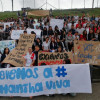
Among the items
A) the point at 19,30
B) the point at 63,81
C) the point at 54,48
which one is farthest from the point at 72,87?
the point at 19,30

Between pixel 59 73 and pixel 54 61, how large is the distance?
0.76 m

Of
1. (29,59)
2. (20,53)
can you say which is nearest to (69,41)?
(20,53)

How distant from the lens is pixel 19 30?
1027cm

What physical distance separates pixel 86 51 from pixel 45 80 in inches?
89.3

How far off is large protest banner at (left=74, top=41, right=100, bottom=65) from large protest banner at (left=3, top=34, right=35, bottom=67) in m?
2.20

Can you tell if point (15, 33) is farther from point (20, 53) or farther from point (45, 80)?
point (45, 80)

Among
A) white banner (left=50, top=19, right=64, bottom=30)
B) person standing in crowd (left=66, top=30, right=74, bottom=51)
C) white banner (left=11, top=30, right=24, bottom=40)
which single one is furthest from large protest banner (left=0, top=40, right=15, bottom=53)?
white banner (left=50, top=19, right=64, bottom=30)

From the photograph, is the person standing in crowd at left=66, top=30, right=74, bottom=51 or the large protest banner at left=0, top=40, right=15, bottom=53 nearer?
the person standing in crowd at left=66, top=30, right=74, bottom=51

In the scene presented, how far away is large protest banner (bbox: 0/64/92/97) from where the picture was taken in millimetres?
4938

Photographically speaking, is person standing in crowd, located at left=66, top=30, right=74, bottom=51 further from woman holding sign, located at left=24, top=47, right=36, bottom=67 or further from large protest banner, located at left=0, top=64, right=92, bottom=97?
large protest banner, located at left=0, top=64, right=92, bottom=97

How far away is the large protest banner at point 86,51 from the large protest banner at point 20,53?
2202 mm

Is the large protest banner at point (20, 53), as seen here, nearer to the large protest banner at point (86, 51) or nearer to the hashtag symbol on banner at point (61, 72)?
the hashtag symbol on banner at point (61, 72)

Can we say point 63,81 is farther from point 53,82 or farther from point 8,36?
point 8,36

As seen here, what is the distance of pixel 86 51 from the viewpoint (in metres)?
6.29
